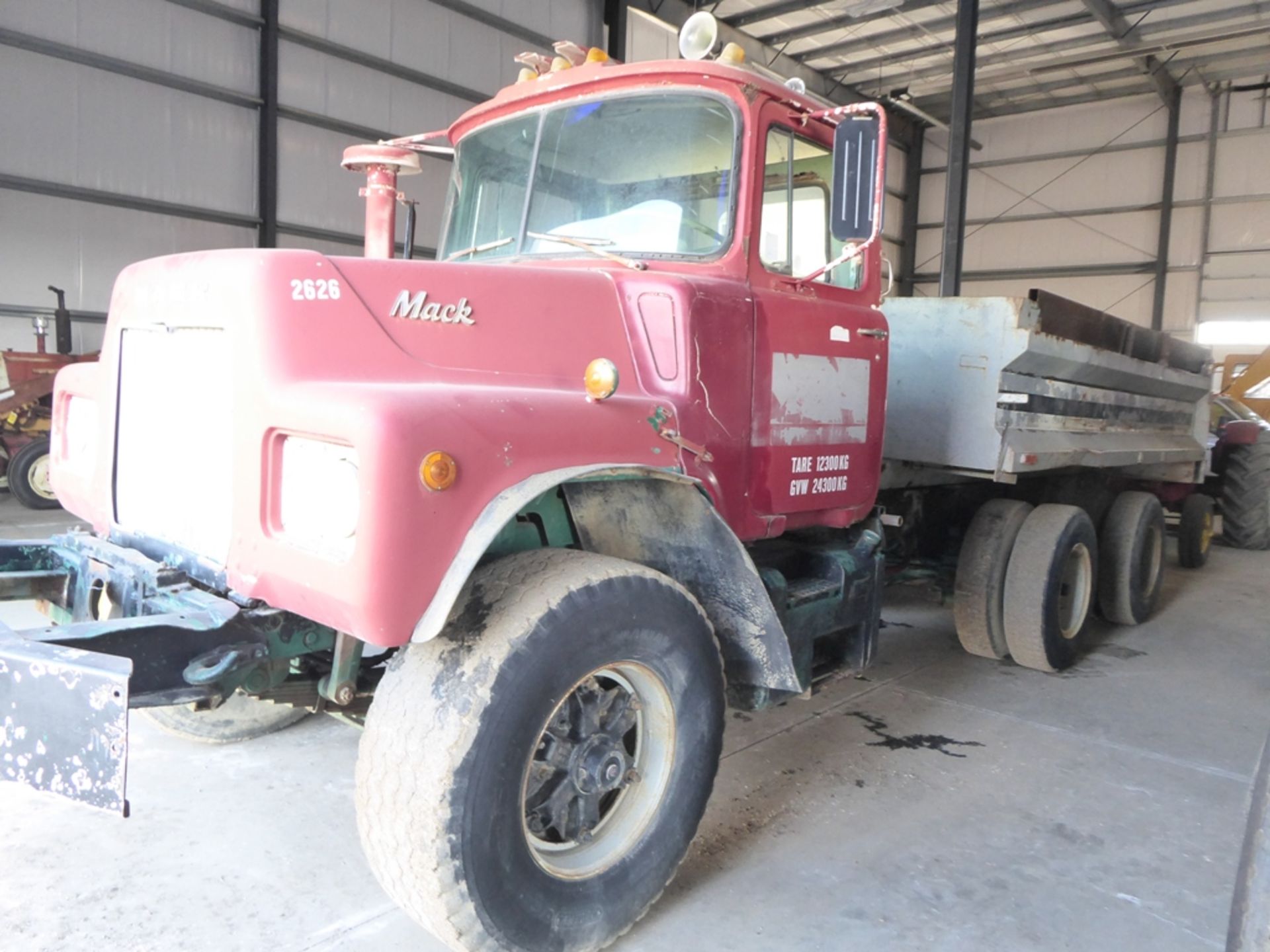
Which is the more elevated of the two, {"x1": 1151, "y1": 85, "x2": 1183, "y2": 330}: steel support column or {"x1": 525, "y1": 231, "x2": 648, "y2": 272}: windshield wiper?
{"x1": 1151, "y1": 85, "x2": 1183, "y2": 330}: steel support column

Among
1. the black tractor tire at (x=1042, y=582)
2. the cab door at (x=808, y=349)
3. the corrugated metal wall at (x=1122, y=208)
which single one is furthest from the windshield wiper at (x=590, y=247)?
the corrugated metal wall at (x=1122, y=208)

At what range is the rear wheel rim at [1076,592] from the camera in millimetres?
5520

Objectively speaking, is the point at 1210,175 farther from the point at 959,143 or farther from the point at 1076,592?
the point at 1076,592

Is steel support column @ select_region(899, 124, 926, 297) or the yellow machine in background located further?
steel support column @ select_region(899, 124, 926, 297)

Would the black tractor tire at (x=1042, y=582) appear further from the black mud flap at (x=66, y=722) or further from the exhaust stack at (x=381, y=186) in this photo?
the black mud flap at (x=66, y=722)

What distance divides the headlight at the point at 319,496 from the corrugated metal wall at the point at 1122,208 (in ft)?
73.8

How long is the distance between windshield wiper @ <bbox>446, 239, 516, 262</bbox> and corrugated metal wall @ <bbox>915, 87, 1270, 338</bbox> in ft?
69.5

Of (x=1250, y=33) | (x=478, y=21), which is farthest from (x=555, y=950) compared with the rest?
(x=1250, y=33)

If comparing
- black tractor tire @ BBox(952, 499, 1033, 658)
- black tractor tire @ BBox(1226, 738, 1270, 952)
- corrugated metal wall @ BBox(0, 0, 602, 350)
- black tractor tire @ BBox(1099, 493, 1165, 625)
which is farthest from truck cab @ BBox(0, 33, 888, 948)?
corrugated metal wall @ BBox(0, 0, 602, 350)

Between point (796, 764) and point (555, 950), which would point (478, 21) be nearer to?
point (796, 764)

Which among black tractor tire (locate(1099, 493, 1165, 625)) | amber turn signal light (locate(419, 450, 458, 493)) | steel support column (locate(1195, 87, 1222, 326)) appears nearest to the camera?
amber turn signal light (locate(419, 450, 458, 493))

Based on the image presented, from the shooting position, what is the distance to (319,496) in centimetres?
209

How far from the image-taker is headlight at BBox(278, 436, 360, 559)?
2.02 meters

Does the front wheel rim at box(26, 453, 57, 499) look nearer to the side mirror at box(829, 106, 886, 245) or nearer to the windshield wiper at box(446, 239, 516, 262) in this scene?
the windshield wiper at box(446, 239, 516, 262)
